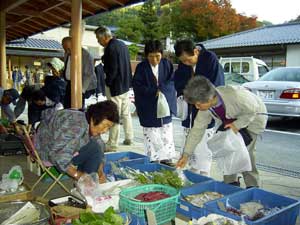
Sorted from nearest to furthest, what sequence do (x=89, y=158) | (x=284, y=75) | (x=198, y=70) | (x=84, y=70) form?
(x=89, y=158) < (x=198, y=70) < (x=84, y=70) < (x=284, y=75)

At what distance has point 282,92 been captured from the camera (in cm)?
760

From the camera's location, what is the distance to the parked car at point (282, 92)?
7449mm

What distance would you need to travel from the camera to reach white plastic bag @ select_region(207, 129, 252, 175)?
9.75 feet

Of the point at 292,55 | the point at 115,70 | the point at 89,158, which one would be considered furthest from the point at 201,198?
the point at 292,55

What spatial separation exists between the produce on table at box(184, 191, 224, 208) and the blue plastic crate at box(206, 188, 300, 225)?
7.6 inches

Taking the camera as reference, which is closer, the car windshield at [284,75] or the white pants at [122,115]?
the white pants at [122,115]

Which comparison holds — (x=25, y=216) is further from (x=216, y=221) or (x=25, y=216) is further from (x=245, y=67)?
(x=245, y=67)

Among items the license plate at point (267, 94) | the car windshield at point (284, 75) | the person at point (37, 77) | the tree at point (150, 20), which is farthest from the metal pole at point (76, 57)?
the tree at point (150, 20)

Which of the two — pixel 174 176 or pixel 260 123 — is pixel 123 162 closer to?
pixel 174 176

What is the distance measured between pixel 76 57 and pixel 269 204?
118 inches

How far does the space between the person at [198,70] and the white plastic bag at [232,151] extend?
52 cm

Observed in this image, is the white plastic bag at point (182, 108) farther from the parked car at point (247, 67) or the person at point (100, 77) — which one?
the parked car at point (247, 67)

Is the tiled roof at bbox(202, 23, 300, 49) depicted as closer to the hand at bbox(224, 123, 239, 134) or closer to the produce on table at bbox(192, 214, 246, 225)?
the hand at bbox(224, 123, 239, 134)

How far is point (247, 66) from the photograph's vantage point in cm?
1277
